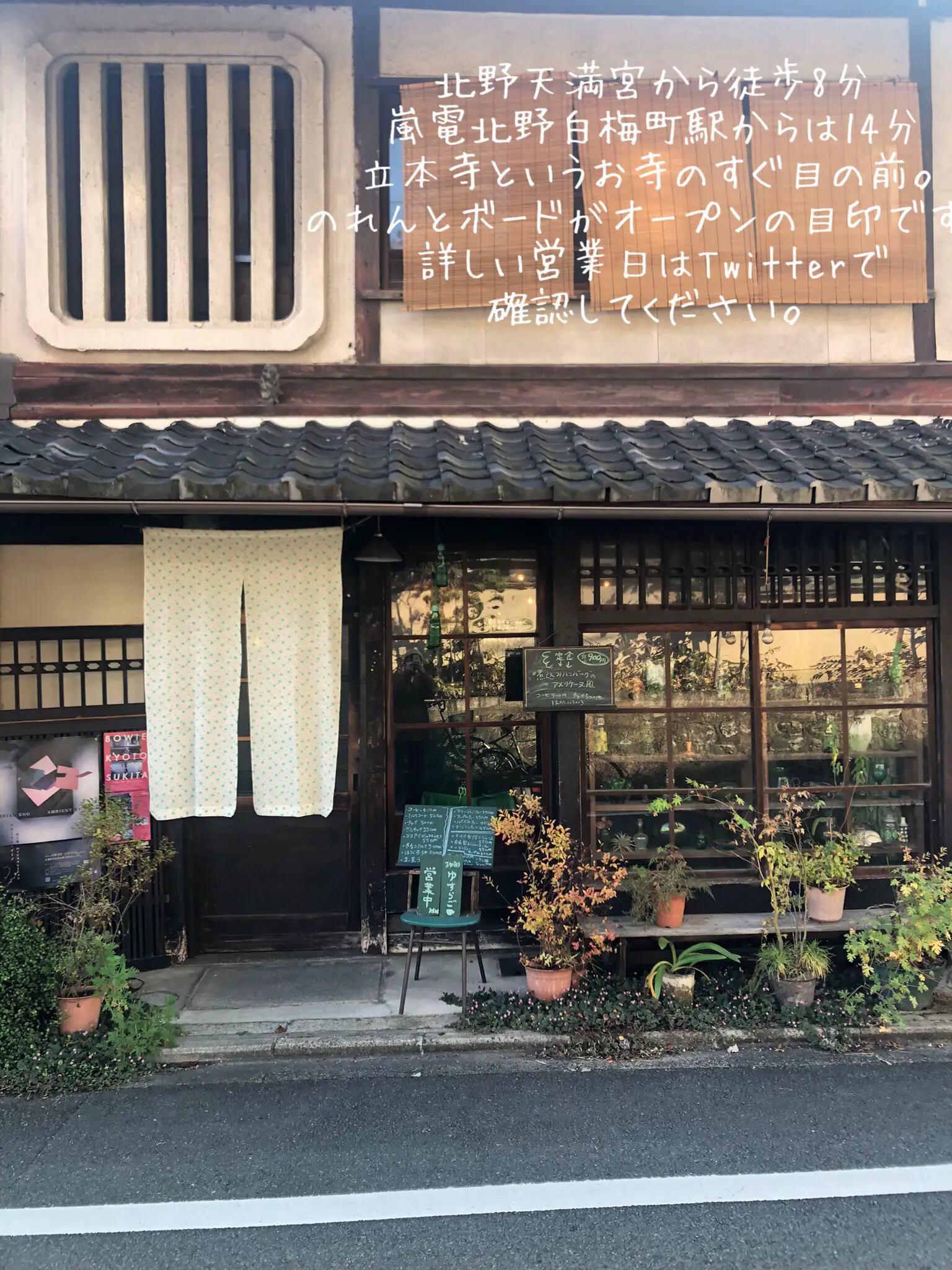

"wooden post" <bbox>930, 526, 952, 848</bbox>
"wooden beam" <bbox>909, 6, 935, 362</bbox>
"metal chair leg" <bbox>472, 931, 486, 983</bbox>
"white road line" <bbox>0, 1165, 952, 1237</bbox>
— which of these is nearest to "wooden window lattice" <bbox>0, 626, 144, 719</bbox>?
"metal chair leg" <bbox>472, 931, 486, 983</bbox>

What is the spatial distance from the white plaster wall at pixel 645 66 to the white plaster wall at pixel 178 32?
1.33 ft

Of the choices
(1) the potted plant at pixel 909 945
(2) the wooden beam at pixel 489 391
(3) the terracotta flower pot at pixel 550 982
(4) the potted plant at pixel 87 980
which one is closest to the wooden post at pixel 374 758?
(2) the wooden beam at pixel 489 391

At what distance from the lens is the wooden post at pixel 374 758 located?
22.6 ft

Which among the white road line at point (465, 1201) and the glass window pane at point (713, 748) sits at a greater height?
the glass window pane at point (713, 748)

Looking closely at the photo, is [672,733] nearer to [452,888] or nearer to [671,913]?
[671,913]

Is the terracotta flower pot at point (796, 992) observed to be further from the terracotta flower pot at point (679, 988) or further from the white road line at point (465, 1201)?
the white road line at point (465, 1201)

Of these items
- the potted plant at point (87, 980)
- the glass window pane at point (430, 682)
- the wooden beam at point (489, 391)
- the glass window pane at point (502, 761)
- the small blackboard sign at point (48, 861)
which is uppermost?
the wooden beam at point (489, 391)

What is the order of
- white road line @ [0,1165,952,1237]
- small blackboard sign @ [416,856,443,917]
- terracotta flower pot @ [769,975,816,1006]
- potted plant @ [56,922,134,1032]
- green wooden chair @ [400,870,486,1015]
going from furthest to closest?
small blackboard sign @ [416,856,443,917]
green wooden chair @ [400,870,486,1015]
terracotta flower pot @ [769,975,816,1006]
potted plant @ [56,922,134,1032]
white road line @ [0,1165,952,1237]

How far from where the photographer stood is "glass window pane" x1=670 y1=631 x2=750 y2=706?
22.1 feet

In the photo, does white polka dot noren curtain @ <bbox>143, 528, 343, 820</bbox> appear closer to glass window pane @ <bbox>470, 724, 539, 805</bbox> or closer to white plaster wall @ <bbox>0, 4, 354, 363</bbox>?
glass window pane @ <bbox>470, 724, 539, 805</bbox>

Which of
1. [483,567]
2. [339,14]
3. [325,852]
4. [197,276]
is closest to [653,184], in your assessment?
[339,14]

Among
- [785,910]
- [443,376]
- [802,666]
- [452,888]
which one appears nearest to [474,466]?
[443,376]

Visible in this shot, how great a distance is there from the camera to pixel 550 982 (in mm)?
5605

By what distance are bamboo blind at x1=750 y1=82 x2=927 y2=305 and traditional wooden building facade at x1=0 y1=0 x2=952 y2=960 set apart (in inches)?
4.2
